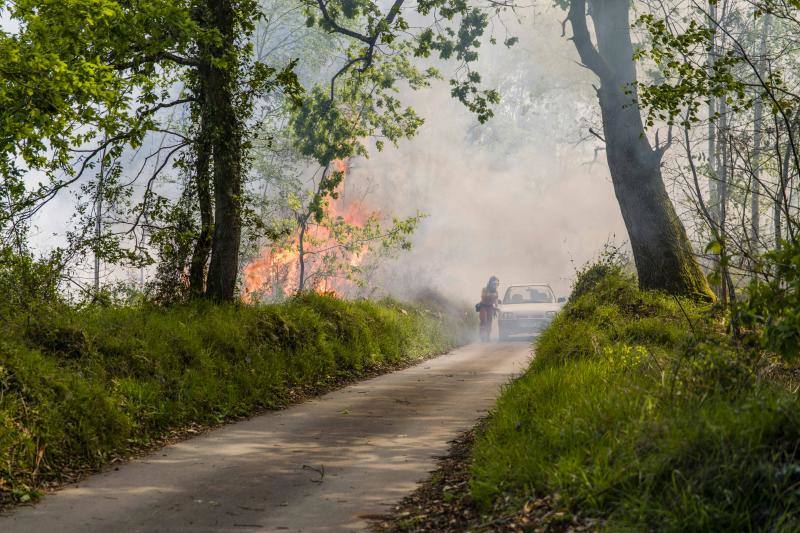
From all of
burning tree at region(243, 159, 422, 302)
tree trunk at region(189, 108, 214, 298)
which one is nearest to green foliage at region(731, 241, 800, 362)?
tree trunk at region(189, 108, 214, 298)

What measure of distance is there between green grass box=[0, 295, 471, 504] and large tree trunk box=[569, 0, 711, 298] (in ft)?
20.3

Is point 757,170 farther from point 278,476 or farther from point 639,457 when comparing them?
point 639,457

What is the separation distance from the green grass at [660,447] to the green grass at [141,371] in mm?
3976

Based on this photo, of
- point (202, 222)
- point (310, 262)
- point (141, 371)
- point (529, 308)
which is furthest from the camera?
point (310, 262)

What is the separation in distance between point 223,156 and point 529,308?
56.2 feet

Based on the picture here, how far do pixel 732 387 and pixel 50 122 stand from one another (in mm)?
10322

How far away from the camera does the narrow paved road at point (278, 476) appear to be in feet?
22.1

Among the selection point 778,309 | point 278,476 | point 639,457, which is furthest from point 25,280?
point 778,309

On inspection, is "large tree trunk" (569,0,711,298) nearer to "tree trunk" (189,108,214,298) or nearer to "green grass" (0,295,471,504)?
"green grass" (0,295,471,504)

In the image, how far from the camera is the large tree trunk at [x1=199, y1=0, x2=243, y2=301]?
1465cm

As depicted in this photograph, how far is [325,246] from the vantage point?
113 ft

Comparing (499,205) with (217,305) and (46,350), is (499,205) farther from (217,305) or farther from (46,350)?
(46,350)

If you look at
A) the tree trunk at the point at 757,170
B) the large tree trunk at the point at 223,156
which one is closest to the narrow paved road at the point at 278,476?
the large tree trunk at the point at 223,156

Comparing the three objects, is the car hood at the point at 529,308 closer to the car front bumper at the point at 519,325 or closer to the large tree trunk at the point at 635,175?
the car front bumper at the point at 519,325
